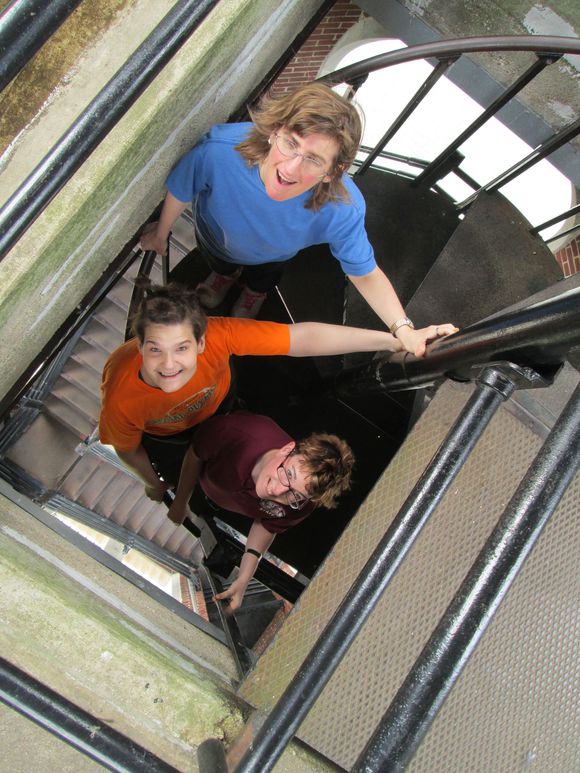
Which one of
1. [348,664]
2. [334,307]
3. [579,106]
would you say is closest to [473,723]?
[348,664]

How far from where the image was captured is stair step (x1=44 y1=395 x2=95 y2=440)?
237 inches

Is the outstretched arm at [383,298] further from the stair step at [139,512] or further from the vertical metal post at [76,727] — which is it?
the stair step at [139,512]

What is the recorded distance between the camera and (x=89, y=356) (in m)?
6.27

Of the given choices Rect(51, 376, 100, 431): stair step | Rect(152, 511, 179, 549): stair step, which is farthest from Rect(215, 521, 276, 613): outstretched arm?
Rect(152, 511, 179, 549): stair step

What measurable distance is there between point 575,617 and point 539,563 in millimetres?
189

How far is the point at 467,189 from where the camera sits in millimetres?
8500

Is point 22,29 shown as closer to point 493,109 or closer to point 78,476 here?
point 493,109

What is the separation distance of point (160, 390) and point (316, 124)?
107cm

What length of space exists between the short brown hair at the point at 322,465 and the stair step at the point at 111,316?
452 centimetres

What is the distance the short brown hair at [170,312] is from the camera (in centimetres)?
197

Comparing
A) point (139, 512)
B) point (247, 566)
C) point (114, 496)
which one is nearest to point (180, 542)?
point (139, 512)

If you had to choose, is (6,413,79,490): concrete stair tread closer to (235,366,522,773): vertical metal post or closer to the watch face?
the watch face

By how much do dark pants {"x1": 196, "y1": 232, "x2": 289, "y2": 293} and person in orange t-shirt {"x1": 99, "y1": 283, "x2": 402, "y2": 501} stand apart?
0.44 meters

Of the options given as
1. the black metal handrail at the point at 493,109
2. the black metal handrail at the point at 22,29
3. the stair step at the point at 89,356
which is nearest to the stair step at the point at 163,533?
the stair step at the point at 89,356
